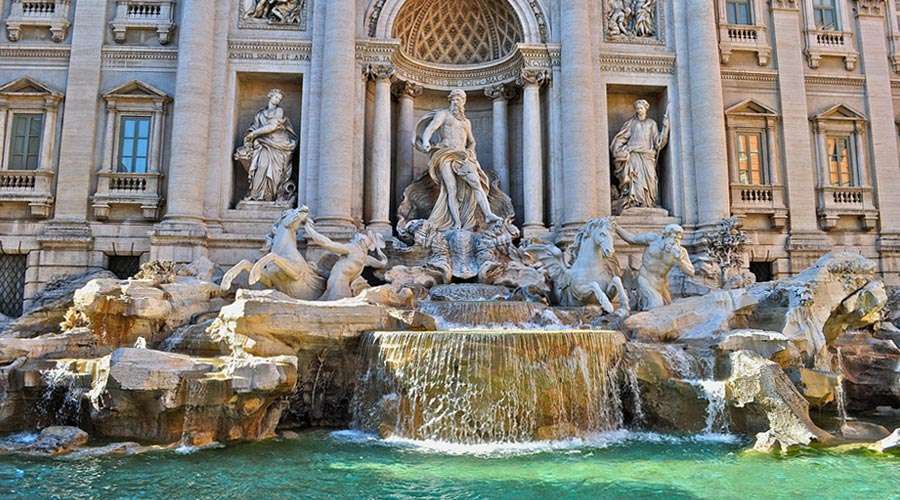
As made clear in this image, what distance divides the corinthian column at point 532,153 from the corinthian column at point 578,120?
2.00 feet

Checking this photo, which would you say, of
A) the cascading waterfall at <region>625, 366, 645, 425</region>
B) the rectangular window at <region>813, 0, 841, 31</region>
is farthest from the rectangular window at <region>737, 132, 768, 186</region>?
the cascading waterfall at <region>625, 366, 645, 425</region>

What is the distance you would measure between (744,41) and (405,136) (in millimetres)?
10212

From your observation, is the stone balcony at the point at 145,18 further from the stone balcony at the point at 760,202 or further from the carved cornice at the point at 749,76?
the stone balcony at the point at 760,202

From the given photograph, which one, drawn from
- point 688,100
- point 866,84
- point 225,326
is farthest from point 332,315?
point 866,84

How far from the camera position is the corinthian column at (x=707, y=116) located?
1630 cm

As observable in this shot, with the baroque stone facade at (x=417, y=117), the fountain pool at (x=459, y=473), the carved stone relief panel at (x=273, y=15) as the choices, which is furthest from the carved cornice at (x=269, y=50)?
the fountain pool at (x=459, y=473)

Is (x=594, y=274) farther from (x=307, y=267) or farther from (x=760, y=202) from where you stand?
(x=760, y=202)

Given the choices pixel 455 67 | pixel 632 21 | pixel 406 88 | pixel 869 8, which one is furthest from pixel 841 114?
pixel 406 88

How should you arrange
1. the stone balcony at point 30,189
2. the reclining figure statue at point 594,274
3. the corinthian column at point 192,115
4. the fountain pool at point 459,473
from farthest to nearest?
the stone balcony at point 30,189 < the corinthian column at point 192,115 < the reclining figure statue at point 594,274 < the fountain pool at point 459,473

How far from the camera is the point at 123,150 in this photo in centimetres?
1641

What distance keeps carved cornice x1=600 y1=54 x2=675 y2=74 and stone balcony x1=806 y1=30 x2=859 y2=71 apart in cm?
462

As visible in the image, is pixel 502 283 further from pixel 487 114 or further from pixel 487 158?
pixel 487 114

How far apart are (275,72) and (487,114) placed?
618cm

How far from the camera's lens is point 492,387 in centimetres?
870
